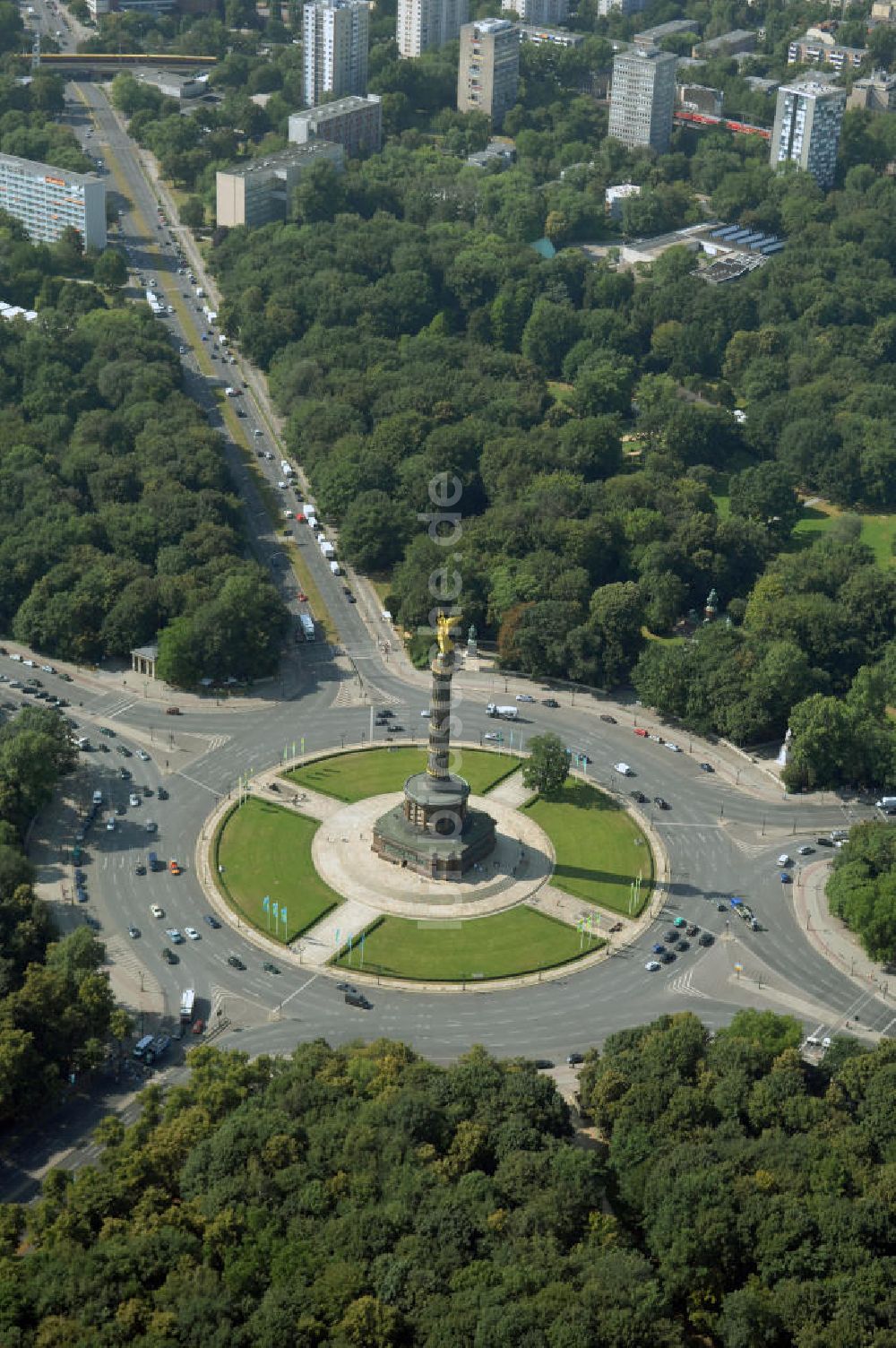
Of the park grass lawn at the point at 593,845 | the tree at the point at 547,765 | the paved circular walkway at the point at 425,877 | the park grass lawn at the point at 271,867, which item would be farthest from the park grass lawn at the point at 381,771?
the park grass lawn at the point at 593,845

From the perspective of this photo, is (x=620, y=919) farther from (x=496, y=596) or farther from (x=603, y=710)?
(x=496, y=596)

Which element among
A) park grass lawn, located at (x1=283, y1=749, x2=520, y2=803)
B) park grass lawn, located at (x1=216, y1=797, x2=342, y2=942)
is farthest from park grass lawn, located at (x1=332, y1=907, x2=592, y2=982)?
park grass lawn, located at (x1=283, y1=749, x2=520, y2=803)

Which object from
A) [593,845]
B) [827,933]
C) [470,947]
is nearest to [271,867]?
[470,947]

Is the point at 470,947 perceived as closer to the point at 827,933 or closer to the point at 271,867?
the point at 271,867

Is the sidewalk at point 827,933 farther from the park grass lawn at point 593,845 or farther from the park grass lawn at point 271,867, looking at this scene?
the park grass lawn at point 271,867

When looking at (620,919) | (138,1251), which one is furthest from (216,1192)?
(620,919)

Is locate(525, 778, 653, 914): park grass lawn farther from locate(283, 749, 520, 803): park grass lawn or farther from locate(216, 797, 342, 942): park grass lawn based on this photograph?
locate(216, 797, 342, 942): park grass lawn
